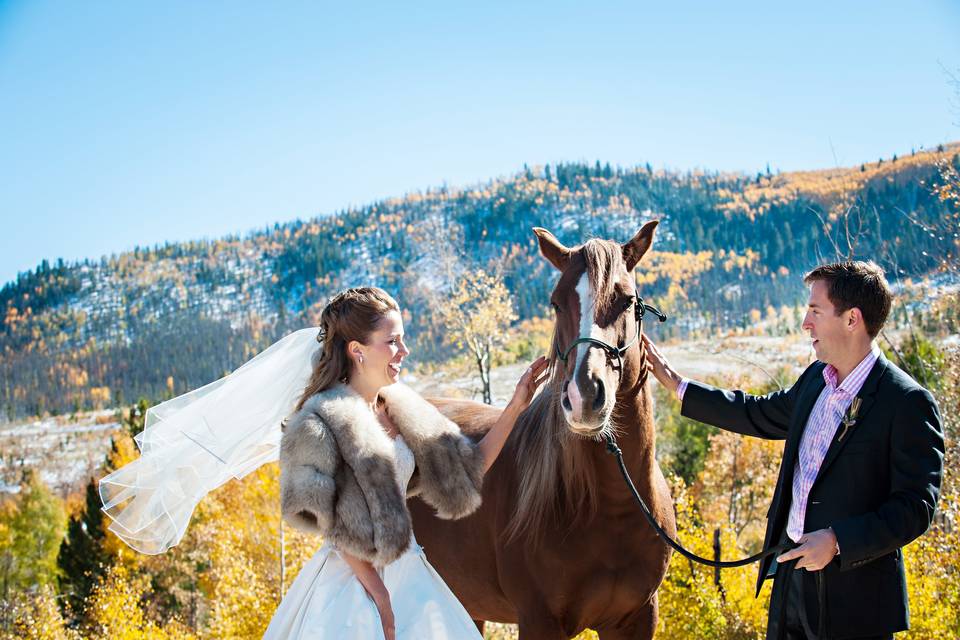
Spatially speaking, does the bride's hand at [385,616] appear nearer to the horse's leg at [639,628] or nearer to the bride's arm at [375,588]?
the bride's arm at [375,588]

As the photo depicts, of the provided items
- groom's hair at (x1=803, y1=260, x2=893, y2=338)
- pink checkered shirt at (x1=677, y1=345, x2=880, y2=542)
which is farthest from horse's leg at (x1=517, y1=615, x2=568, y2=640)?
groom's hair at (x1=803, y1=260, x2=893, y2=338)

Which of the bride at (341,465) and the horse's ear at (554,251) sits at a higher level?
the horse's ear at (554,251)

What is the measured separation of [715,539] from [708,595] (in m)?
4.96

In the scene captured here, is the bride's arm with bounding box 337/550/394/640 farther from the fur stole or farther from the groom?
the groom

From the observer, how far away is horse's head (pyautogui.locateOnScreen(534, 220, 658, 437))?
3182 mm

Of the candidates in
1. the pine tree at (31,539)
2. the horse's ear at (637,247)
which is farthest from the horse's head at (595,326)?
the pine tree at (31,539)

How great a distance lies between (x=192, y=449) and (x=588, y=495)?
86.6 inches

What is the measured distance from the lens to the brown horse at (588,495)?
353 cm

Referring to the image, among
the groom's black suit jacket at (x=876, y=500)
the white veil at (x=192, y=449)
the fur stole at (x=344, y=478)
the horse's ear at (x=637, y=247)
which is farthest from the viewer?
the white veil at (x=192, y=449)

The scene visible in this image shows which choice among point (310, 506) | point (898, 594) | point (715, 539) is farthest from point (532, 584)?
point (715, 539)

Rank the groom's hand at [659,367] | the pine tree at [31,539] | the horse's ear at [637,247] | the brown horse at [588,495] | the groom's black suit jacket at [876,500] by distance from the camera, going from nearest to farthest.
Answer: the groom's black suit jacket at [876,500] → the brown horse at [588,495] → the horse's ear at [637,247] → the groom's hand at [659,367] → the pine tree at [31,539]

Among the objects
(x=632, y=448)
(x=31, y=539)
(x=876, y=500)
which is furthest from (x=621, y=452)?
(x=31, y=539)

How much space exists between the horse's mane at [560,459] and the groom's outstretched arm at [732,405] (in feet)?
1.79

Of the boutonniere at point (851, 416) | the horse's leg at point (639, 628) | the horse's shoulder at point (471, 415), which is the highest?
the boutonniere at point (851, 416)
